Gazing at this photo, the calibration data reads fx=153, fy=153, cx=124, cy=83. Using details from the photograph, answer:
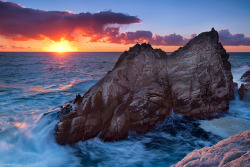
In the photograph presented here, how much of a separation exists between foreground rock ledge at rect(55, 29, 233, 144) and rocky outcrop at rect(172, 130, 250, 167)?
5785mm

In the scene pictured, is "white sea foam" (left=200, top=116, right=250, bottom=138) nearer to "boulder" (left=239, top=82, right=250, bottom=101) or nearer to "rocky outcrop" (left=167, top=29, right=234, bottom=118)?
"rocky outcrop" (left=167, top=29, right=234, bottom=118)

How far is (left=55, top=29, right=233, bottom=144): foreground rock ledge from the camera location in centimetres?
877

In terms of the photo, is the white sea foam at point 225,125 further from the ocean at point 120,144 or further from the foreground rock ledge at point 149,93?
the foreground rock ledge at point 149,93

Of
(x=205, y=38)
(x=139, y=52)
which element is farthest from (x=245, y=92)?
(x=139, y=52)

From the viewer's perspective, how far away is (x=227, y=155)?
2.75 meters

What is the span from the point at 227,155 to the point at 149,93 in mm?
6925

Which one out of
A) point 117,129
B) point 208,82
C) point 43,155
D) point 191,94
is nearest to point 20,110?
point 43,155

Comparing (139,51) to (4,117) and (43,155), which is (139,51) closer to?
(43,155)

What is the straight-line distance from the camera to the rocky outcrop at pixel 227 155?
2.53 meters

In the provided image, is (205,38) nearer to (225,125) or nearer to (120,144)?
(225,125)

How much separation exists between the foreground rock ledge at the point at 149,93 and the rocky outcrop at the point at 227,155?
578cm

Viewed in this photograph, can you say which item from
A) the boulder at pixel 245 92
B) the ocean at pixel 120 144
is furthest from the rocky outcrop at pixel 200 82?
the boulder at pixel 245 92

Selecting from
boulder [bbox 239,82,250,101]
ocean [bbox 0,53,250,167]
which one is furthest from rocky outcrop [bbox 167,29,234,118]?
boulder [bbox 239,82,250,101]

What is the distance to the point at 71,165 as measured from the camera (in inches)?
302
